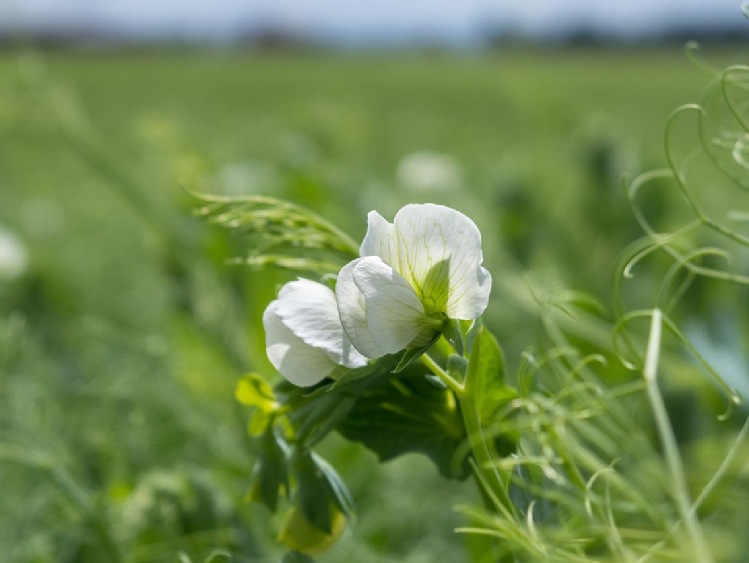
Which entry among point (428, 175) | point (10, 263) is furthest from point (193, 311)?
point (428, 175)

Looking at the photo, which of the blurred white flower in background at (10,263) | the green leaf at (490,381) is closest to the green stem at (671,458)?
the green leaf at (490,381)

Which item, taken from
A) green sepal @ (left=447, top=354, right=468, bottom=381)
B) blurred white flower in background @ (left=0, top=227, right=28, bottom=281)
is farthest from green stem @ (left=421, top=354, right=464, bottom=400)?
blurred white flower in background @ (left=0, top=227, right=28, bottom=281)

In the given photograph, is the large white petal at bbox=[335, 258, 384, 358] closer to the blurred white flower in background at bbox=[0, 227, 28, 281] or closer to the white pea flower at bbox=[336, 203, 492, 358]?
the white pea flower at bbox=[336, 203, 492, 358]

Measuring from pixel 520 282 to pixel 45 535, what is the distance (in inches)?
22.4

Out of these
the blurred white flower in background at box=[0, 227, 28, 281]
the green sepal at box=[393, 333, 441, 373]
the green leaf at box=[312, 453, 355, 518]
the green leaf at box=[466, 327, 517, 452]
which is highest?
the green sepal at box=[393, 333, 441, 373]

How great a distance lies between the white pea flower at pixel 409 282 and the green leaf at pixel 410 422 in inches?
1.7

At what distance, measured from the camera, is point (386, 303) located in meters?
0.25

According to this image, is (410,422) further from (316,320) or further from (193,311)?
(193,311)

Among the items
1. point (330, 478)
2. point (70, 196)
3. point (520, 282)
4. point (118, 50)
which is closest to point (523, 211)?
point (520, 282)

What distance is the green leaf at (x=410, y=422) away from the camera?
0.30m

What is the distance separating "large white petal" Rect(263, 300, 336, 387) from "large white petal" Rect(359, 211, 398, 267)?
0.03 meters

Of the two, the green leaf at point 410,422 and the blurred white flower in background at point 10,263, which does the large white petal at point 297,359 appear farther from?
the blurred white flower in background at point 10,263

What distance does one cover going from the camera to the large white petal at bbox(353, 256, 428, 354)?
0.80 ft

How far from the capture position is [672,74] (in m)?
6.12
